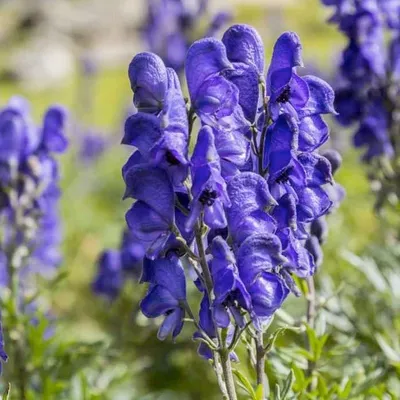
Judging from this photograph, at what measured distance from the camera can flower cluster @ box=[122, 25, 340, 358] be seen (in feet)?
4.76

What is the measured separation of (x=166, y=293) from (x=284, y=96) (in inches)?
17.8

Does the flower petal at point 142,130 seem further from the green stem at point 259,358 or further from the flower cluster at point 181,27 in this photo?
the flower cluster at point 181,27

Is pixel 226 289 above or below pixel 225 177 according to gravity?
below

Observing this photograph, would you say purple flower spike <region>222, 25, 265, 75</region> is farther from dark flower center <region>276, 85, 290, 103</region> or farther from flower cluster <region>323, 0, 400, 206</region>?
flower cluster <region>323, 0, 400, 206</region>

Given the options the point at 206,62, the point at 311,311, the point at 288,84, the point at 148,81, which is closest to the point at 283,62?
the point at 288,84

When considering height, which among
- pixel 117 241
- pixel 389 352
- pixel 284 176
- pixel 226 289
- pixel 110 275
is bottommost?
pixel 117 241

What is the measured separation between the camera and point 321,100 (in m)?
1.65

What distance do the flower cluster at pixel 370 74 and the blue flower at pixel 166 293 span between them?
1.51m

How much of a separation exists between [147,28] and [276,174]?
375 centimetres

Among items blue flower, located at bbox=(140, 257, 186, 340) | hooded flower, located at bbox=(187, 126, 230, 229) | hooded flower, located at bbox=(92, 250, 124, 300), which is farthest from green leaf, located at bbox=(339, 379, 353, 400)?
hooded flower, located at bbox=(92, 250, 124, 300)

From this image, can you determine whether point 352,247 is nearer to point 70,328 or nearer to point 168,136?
point 70,328

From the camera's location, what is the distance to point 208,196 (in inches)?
56.7

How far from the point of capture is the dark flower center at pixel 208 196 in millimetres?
1433

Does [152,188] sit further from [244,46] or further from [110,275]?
[110,275]
